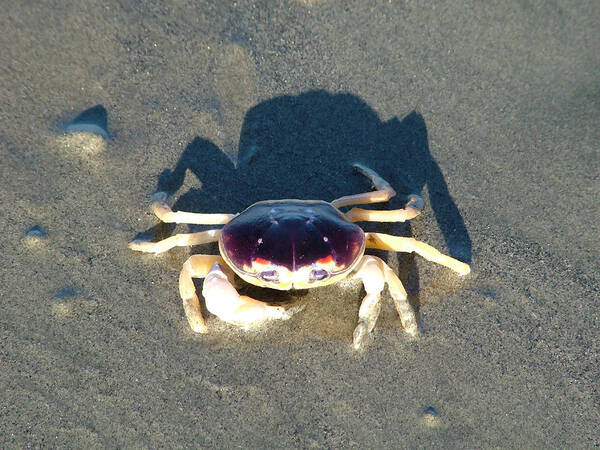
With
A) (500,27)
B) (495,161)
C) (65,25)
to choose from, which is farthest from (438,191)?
(65,25)

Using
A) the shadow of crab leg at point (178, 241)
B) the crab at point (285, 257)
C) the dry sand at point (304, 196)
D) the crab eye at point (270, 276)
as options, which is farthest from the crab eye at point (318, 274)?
the shadow of crab leg at point (178, 241)

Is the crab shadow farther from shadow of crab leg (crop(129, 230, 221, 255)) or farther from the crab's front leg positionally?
the crab's front leg

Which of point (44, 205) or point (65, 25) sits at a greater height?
point (65, 25)

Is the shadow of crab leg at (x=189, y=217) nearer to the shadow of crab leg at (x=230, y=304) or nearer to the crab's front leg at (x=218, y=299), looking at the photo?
the crab's front leg at (x=218, y=299)

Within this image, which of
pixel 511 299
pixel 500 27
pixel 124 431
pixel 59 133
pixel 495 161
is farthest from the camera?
pixel 500 27

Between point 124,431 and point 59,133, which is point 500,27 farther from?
point 124,431
